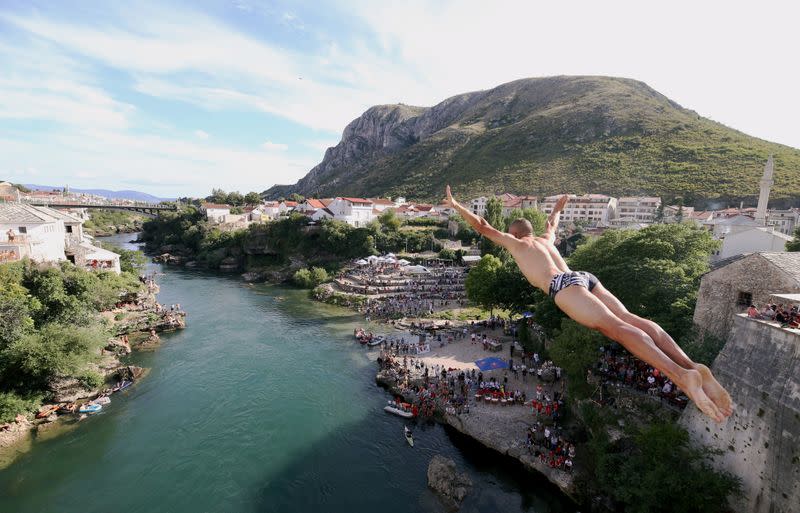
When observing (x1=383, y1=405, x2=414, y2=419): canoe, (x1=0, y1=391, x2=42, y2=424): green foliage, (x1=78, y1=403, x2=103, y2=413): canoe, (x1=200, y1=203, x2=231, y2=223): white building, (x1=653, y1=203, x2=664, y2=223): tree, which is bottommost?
(x1=78, y1=403, x2=103, y2=413): canoe

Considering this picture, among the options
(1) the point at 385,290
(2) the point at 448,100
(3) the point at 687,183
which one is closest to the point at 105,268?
(1) the point at 385,290

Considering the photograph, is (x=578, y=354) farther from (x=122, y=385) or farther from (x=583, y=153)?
(x=583, y=153)

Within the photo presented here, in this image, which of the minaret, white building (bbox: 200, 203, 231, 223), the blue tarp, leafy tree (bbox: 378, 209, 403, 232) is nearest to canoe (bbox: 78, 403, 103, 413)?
the blue tarp

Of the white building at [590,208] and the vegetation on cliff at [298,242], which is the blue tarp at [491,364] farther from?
the white building at [590,208]

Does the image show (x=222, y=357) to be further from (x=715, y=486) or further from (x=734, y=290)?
(x=734, y=290)

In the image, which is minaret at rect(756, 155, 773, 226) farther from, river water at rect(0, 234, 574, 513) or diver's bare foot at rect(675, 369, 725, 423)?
diver's bare foot at rect(675, 369, 725, 423)


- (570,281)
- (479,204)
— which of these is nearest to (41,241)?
(570,281)
